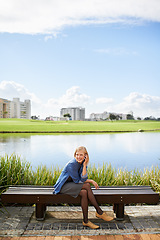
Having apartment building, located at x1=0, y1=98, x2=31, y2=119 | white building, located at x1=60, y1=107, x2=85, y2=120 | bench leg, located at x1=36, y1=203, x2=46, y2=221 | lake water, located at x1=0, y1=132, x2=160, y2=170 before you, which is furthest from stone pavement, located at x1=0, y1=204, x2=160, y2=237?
white building, located at x1=60, y1=107, x2=85, y2=120

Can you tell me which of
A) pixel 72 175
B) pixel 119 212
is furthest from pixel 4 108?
pixel 119 212

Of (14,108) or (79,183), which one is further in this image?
(14,108)

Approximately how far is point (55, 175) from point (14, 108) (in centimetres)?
1159

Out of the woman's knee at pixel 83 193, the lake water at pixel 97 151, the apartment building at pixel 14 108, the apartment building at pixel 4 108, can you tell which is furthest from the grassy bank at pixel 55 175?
the apartment building at pixel 14 108

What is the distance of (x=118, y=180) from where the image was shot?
155 inches

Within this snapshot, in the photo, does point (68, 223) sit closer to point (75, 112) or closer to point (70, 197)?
point (70, 197)

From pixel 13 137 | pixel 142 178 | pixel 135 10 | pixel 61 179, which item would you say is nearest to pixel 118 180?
pixel 142 178

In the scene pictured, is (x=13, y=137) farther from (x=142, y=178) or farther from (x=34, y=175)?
(x=142, y=178)

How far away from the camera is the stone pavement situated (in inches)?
96.0

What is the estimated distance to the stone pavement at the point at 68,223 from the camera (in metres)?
2.44

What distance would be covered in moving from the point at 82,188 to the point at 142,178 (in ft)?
5.63

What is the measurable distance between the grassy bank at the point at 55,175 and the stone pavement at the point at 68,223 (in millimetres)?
685

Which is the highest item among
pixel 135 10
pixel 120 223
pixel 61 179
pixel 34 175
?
pixel 135 10

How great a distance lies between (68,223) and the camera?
8.59ft
